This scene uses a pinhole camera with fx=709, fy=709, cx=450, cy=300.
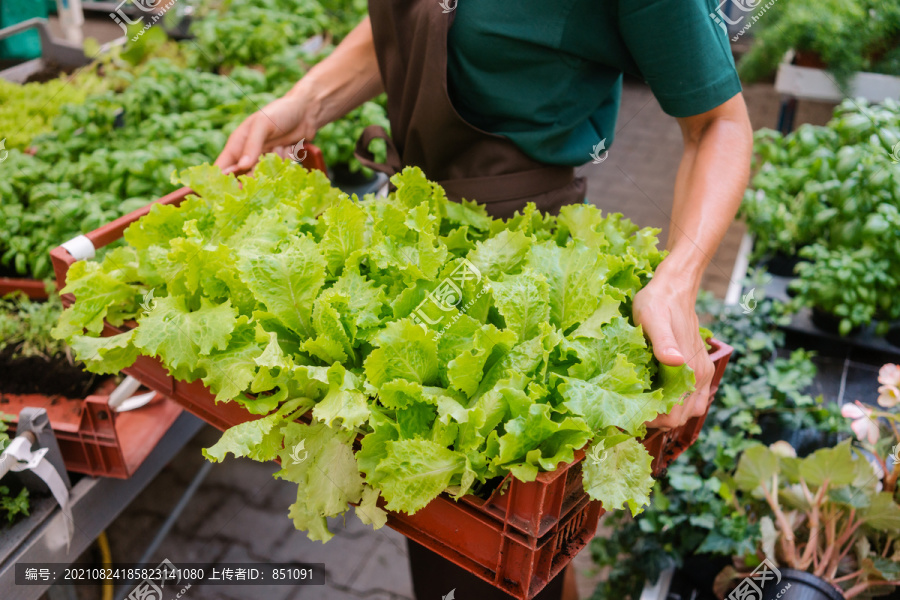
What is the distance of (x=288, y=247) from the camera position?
4.75 feet

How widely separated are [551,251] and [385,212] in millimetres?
363

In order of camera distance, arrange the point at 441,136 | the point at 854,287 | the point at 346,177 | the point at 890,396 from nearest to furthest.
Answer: the point at 441,136 < the point at 890,396 < the point at 854,287 < the point at 346,177

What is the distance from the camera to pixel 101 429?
186 centimetres

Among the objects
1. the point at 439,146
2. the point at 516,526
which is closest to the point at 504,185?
the point at 439,146

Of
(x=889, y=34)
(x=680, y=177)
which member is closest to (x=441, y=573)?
(x=680, y=177)

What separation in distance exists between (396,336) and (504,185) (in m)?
0.75

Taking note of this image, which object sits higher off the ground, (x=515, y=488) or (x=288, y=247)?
(x=288, y=247)

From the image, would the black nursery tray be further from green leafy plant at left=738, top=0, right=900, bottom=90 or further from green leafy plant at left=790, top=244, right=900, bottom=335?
green leafy plant at left=738, top=0, right=900, bottom=90

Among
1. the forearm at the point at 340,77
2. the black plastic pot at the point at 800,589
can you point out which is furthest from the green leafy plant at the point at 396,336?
the black plastic pot at the point at 800,589

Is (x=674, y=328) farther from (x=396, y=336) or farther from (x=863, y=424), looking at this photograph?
(x=863, y=424)

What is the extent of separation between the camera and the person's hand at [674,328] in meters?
1.35

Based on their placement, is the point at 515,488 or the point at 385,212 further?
the point at 385,212

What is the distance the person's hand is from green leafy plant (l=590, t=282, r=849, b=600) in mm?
810

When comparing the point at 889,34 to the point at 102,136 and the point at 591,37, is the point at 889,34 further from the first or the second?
the point at 102,136
